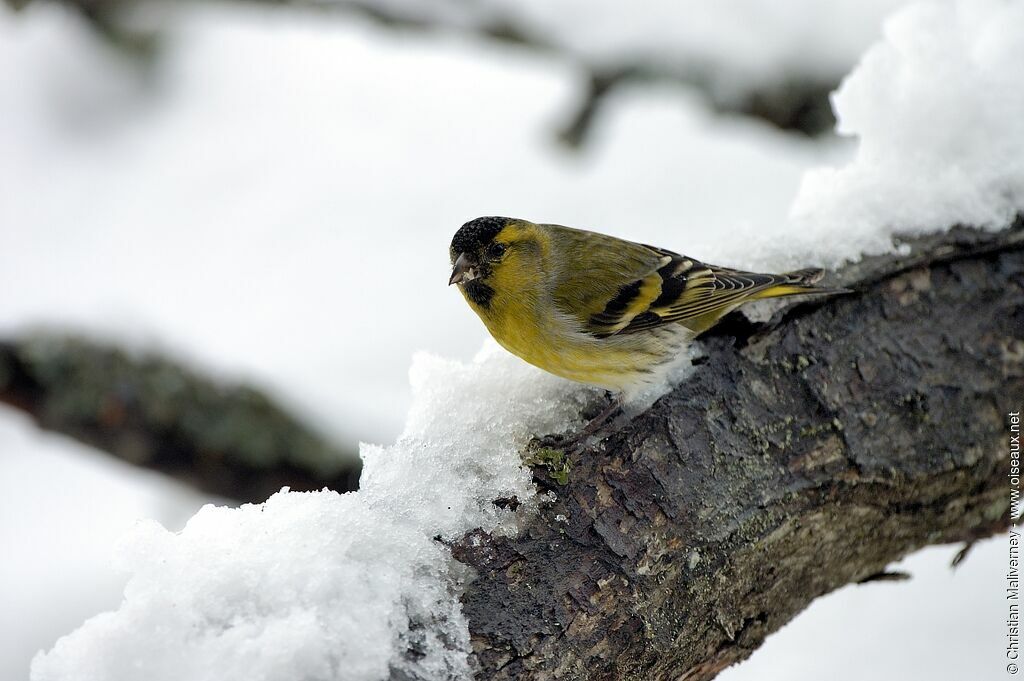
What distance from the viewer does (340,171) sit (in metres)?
5.54

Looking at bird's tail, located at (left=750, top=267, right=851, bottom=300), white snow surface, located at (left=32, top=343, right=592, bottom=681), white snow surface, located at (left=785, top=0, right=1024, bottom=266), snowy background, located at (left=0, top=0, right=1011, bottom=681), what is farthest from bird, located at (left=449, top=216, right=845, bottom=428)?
white snow surface, located at (left=32, top=343, right=592, bottom=681)

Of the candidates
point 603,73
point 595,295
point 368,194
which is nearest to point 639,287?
point 595,295

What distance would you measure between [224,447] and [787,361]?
2476 millimetres

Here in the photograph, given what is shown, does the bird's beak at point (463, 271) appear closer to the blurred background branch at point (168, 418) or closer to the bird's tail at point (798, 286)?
the bird's tail at point (798, 286)

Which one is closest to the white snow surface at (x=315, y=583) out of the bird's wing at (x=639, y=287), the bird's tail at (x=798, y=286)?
the bird's wing at (x=639, y=287)

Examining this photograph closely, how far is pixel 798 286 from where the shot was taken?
8.16 feet

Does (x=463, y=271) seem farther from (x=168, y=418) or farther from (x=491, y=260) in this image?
(x=168, y=418)

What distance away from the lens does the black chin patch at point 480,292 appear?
9.05 ft

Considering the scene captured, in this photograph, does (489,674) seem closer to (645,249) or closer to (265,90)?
(645,249)

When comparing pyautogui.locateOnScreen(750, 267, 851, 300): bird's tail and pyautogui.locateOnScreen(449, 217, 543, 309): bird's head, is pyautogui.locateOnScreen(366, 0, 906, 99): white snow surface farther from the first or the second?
pyautogui.locateOnScreen(750, 267, 851, 300): bird's tail

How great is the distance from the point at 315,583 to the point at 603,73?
412 centimetres

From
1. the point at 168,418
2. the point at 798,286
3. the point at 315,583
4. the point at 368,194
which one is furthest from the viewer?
the point at 368,194

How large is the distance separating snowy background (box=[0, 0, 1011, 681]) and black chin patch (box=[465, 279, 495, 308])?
211 millimetres

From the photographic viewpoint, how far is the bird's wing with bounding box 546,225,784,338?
260 cm
